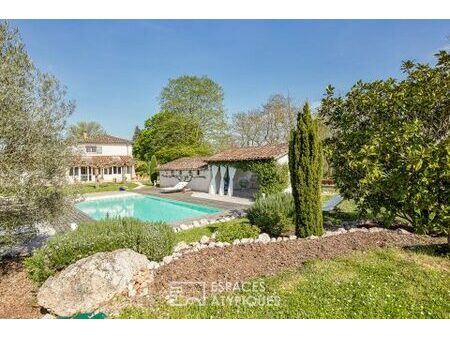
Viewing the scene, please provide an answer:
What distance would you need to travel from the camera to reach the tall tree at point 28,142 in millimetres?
7238

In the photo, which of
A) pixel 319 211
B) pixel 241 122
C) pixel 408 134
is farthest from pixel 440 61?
pixel 241 122

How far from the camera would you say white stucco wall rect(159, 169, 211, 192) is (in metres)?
31.1

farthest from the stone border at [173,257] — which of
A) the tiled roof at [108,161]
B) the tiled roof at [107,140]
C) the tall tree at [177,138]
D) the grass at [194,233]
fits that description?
the tiled roof at [107,140]

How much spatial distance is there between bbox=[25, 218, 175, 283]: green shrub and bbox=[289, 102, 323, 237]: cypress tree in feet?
15.4

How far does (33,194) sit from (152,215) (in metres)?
14.3

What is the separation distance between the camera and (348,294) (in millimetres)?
5703

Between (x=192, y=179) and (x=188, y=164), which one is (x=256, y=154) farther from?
(x=188, y=164)

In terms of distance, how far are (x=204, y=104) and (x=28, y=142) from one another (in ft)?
125

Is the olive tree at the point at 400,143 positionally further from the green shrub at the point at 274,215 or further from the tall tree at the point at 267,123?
the tall tree at the point at 267,123

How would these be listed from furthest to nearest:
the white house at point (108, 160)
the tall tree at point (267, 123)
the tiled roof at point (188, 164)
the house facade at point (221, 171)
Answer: the white house at point (108, 160)
the tall tree at point (267, 123)
the tiled roof at point (188, 164)
the house facade at point (221, 171)

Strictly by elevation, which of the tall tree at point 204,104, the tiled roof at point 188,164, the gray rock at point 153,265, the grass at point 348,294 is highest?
the tall tree at point 204,104

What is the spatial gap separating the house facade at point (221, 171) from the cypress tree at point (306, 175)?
37.9 feet

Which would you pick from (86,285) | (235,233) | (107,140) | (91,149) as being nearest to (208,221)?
(235,233)
